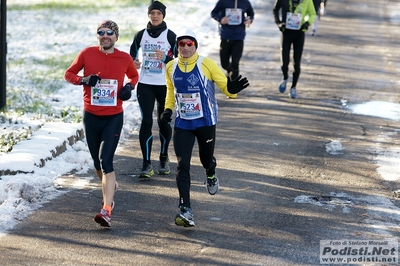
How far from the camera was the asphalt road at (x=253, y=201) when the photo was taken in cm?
710

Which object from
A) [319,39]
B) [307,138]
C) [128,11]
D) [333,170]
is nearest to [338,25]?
[319,39]

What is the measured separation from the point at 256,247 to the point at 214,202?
1579mm

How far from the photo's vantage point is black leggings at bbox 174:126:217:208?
25.7 feet

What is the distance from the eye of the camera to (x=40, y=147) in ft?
33.5

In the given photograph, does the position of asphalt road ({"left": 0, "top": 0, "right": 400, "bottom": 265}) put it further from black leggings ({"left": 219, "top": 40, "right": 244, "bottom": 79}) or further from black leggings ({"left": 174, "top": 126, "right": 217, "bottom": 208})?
black leggings ({"left": 219, "top": 40, "right": 244, "bottom": 79})

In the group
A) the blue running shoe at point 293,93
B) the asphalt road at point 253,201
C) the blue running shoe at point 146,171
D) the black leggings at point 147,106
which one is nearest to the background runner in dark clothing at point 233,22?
the asphalt road at point 253,201

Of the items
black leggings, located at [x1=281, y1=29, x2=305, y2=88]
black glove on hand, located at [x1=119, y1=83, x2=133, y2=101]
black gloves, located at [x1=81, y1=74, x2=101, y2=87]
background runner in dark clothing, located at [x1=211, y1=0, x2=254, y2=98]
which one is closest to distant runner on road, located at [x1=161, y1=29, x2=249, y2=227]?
black glove on hand, located at [x1=119, y1=83, x2=133, y2=101]

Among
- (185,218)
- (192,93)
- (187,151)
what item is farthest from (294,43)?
(185,218)

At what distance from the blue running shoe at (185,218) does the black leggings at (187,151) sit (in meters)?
0.05

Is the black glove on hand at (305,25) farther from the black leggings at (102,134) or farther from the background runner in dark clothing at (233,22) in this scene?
the black leggings at (102,134)

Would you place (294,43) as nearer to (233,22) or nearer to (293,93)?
(293,93)

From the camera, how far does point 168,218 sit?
26.7 feet

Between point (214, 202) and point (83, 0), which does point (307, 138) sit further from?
point (83, 0)

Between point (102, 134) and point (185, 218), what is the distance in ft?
3.87
